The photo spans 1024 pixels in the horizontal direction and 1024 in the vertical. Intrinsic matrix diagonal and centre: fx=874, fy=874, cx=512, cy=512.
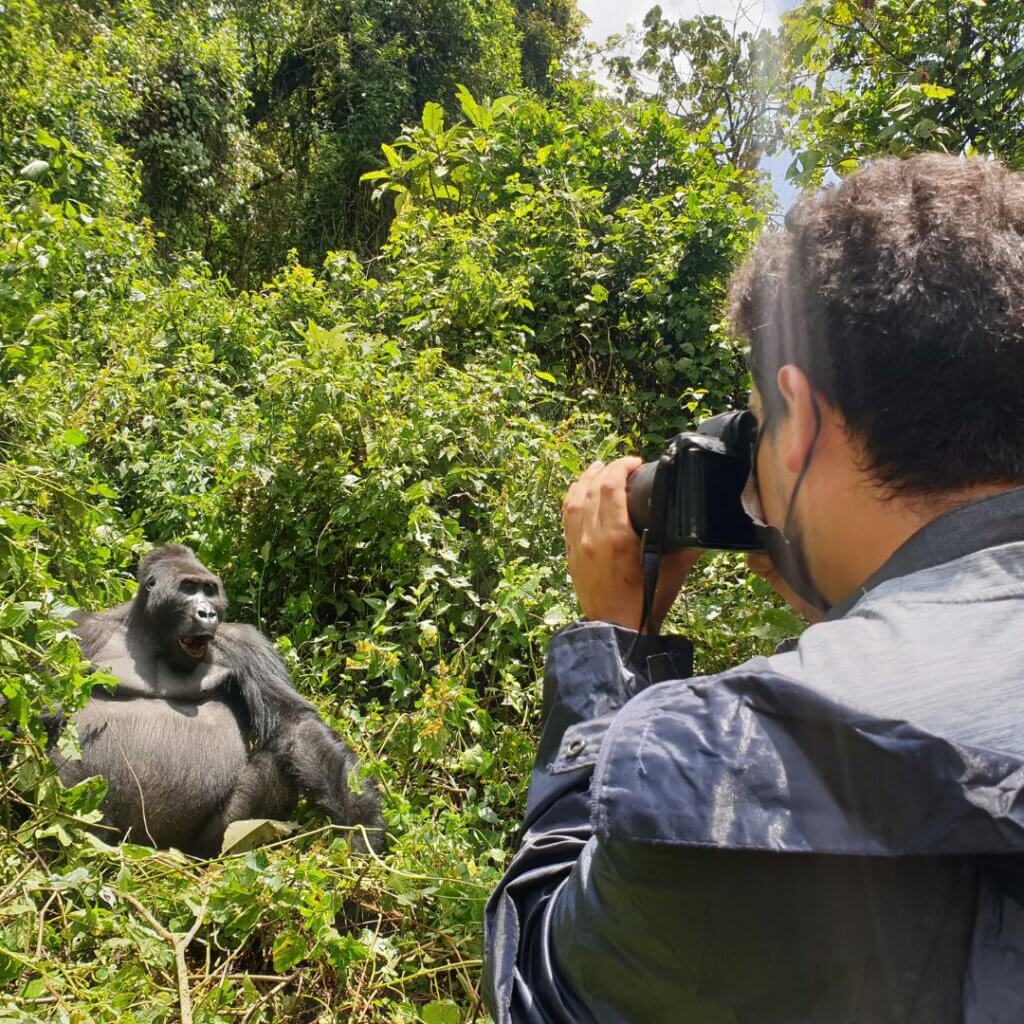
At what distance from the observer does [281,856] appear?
2.14 metres

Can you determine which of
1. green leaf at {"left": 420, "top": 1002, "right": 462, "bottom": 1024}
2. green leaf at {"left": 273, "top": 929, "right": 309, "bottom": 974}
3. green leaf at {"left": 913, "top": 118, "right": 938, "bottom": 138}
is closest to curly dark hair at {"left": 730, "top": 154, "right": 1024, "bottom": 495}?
green leaf at {"left": 420, "top": 1002, "right": 462, "bottom": 1024}

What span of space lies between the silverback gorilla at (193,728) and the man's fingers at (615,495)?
1.71m

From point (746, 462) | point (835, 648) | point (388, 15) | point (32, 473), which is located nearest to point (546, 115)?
point (32, 473)

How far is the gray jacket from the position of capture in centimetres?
58

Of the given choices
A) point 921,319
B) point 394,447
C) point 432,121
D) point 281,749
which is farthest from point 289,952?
point 432,121

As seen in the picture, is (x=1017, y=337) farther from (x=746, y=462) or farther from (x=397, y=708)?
(x=397, y=708)

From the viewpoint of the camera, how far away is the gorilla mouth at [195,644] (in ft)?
9.45

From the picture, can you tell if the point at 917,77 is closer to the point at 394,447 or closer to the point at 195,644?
the point at 394,447

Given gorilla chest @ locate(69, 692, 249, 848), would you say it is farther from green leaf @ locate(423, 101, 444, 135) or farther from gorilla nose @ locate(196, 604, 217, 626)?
green leaf @ locate(423, 101, 444, 135)

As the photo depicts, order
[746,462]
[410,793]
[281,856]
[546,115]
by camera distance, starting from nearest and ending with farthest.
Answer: [746,462]
[281,856]
[410,793]
[546,115]

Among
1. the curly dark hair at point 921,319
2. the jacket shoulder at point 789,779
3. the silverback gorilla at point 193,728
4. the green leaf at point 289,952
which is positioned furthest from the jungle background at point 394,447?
the curly dark hair at point 921,319

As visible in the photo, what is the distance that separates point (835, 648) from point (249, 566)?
122 inches

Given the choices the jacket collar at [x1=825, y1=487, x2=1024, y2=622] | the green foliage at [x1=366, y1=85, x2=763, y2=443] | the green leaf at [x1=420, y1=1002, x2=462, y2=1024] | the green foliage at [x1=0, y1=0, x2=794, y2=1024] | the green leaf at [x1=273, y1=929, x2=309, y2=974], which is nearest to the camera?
the jacket collar at [x1=825, y1=487, x2=1024, y2=622]

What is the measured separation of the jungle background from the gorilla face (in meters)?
0.20
